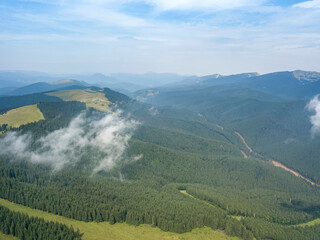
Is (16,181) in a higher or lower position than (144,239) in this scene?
higher

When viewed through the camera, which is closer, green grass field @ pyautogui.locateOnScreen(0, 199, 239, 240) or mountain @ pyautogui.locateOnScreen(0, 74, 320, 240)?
green grass field @ pyautogui.locateOnScreen(0, 199, 239, 240)

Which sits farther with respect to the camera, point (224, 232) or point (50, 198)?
point (50, 198)

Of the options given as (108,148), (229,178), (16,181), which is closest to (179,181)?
(229,178)

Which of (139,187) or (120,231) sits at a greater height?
(139,187)

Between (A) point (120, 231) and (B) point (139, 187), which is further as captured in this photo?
(B) point (139, 187)

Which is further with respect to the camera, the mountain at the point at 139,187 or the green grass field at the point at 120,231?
the mountain at the point at 139,187

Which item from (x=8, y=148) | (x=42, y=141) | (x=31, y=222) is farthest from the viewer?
(x=42, y=141)

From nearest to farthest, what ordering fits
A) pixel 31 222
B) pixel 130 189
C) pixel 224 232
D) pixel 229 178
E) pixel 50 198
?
pixel 31 222, pixel 224 232, pixel 50 198, pixel 130 189, pixel 229 178

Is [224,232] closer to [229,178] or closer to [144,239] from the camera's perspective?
[144,239]
